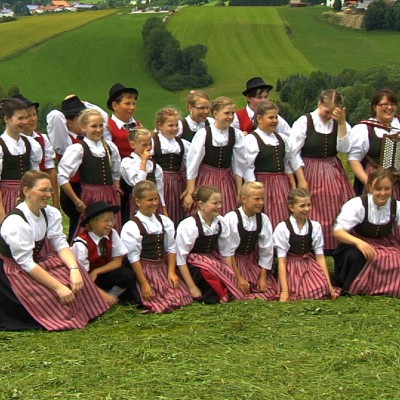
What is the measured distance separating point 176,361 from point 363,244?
6.63 ft

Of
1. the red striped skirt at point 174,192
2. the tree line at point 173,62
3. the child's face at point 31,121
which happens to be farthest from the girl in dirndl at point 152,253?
the tree line at point 173,62

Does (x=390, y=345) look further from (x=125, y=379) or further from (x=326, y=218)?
(x=326, y=218)

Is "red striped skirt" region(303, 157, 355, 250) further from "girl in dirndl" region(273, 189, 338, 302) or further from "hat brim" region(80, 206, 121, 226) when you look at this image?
"hat brim" region(80, 206, 121, 226)

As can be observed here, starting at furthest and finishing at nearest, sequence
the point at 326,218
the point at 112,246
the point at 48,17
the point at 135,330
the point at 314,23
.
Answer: the point at 48,17 < the point at 314,23 < the point at 326,218 < the point at 112,246 < the point at 135,330

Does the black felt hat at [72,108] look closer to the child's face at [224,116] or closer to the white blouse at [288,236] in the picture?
the child's face at [224,116]

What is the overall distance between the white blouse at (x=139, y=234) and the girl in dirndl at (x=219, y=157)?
1.33 ft

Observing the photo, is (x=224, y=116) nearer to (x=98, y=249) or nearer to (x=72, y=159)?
(x=72, y=159)

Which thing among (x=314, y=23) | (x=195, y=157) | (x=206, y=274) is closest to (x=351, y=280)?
(x=206, y=274)

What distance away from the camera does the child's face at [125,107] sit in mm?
5602

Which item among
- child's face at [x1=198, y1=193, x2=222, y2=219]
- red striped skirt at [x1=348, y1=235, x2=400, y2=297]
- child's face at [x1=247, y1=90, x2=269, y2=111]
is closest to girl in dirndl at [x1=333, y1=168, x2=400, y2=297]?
red striped skirt at [x1=348, y1=235, x2=400, y2=297]

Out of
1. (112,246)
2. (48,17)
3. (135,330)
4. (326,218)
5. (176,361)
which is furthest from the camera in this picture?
(48,17)

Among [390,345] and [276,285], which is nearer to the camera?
[390,345]

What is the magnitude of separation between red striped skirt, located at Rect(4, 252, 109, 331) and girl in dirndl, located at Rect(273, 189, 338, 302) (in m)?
1.44

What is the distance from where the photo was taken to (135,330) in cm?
440
